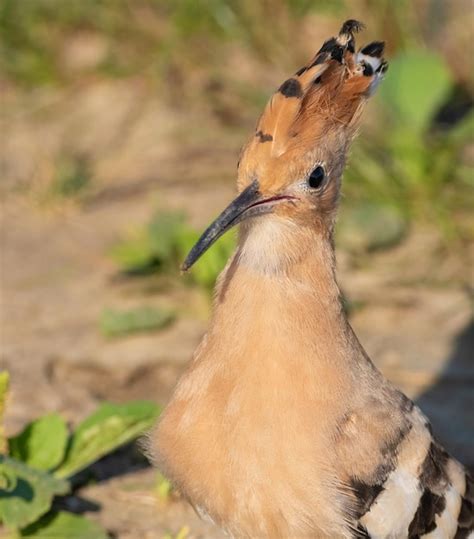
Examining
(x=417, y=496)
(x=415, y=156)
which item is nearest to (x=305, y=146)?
(x=417, y=496)

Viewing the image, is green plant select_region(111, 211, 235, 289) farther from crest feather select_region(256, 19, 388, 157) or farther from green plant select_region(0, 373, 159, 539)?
crest feather select_region(256, 19, 388, 157)

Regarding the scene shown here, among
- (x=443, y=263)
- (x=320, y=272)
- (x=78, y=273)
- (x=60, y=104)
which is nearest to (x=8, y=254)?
(x=78, y=273)

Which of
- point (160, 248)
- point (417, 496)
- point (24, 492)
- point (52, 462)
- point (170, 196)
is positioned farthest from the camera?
point (170, 196)

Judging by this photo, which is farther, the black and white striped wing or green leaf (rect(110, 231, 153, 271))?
green leaf (rect(110, 231, 153, 271))

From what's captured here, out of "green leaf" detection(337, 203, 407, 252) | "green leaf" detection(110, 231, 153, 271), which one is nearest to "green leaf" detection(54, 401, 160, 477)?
"green leaf" detection(110, 231, 153, 271)

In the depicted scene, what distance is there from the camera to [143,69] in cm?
476

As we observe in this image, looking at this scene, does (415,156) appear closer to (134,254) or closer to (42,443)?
(134,254)

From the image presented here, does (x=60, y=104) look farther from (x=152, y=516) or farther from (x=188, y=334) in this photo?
(x=152, y=516)

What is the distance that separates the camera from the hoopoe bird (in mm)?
1901

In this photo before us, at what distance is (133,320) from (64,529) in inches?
44.5

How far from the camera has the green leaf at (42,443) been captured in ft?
7.97

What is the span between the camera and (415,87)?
4117 mm

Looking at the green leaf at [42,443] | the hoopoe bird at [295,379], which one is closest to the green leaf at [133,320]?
the green leaf at [42,443]

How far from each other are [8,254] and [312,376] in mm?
2160
